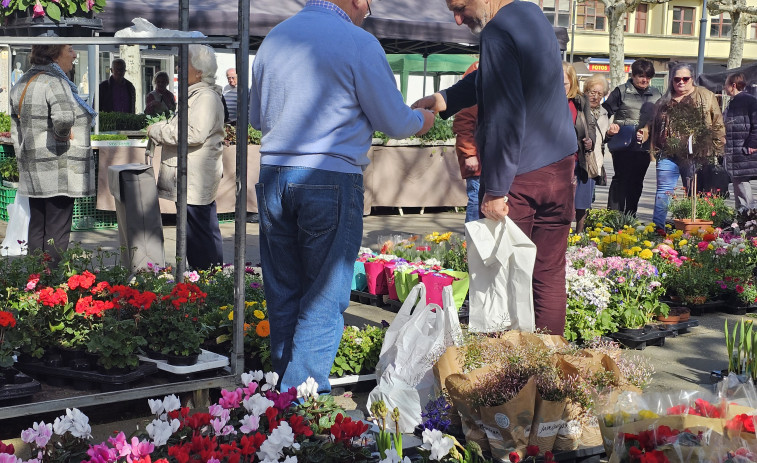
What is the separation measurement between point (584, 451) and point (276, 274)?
1.37 meters

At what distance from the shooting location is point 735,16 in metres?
36.7

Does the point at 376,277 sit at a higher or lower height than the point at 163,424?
lower

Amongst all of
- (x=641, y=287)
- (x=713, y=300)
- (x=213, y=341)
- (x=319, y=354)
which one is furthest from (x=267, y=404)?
(x=713, y=300)

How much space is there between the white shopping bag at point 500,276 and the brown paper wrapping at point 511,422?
75 centimetres

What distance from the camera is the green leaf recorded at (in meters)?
4.76

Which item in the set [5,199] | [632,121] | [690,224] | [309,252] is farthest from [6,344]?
[632,121]

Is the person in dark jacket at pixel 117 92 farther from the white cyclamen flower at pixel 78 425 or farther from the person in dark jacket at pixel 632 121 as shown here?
the white cyclamen flower at pixel 78 425

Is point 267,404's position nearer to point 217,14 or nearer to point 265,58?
point 265,58

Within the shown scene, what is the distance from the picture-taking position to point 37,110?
6387mm

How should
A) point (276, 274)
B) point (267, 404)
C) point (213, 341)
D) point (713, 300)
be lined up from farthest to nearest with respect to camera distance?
point (713, 300)
point (213, 341)
point (276, 274)
point (267, 404)

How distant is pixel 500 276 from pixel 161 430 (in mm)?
1826

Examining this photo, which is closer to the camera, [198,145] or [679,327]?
[679,327]

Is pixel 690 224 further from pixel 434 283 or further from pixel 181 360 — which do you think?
pixel 181 360

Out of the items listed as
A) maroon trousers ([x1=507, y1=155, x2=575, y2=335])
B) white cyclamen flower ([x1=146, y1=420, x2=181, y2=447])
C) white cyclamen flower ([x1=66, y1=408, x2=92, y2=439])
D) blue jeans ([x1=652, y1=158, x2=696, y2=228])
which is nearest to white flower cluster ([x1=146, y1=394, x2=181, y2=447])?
white cyclamen flower ([x1=146, y1=420, x2=181, y2=447])
